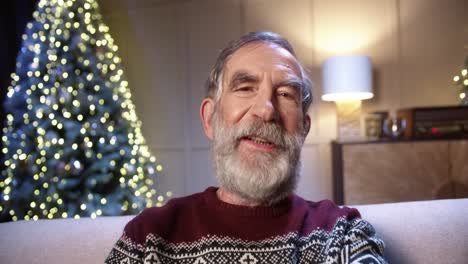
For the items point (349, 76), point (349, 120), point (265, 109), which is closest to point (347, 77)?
point (349, 76)

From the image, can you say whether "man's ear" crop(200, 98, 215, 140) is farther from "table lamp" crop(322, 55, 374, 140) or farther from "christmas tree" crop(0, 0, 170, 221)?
"table lamp" crop(322, 55, 374, 140)

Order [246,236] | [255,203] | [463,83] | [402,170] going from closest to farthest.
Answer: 1. [246,236]
2. [255,203]
3. [402,170]
4. [463,83]

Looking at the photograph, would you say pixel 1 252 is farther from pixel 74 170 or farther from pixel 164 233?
pixel 74 170

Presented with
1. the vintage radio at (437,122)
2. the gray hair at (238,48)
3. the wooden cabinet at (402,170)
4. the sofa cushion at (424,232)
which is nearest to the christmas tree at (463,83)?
the vintage radio at (437,122)

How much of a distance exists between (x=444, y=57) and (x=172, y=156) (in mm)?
2952

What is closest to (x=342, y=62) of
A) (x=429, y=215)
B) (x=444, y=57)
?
(x=444, y=57)

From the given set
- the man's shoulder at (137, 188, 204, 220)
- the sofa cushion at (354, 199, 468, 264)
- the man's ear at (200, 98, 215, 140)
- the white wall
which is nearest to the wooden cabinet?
the white wall

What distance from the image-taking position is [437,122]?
278 centimetres

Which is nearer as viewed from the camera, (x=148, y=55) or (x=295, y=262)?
(x=295, y=262)

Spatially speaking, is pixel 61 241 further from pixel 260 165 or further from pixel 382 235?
pixel 382 235

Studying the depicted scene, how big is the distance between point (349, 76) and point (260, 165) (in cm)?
209

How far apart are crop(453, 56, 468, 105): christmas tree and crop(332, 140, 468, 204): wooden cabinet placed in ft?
1.97

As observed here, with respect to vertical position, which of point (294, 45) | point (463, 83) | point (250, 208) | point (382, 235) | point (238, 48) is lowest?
point (382, 235)

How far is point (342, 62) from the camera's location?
284cm
